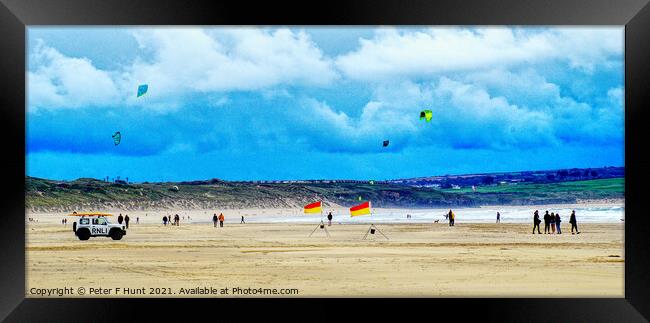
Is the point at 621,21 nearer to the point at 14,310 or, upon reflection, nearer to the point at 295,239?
the point at 14,310

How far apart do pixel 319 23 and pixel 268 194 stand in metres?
81.2

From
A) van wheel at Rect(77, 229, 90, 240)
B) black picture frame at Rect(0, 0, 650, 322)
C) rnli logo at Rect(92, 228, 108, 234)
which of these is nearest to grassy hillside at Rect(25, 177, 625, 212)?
van wheel at Rect(77, 229, 90, 240)

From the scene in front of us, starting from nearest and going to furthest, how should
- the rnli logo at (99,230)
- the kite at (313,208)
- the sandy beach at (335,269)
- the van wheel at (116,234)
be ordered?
1. the sandy beach at (335,269)
2. the kite at (313,208)
3. the van wheel at (116,234)
4. the rnli logo at (99,230)

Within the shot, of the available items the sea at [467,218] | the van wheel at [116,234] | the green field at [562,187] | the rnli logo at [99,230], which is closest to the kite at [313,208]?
the van wheel at [116,234]

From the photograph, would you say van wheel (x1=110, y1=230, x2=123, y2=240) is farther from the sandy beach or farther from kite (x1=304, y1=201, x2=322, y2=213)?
kite (x1=304, y1=201, x2=322, y2=213)

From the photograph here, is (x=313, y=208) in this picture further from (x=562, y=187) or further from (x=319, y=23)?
(x=562, y=187)

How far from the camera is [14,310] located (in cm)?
720

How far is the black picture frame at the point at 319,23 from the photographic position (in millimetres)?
6910

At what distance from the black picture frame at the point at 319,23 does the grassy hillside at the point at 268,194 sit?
60.2m

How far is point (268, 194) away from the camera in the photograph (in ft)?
288

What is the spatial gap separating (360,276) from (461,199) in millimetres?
84182

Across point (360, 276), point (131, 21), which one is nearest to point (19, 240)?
point (131, 21)

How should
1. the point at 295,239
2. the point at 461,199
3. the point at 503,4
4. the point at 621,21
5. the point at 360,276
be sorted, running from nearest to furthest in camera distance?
the point at 503,4 → the point at 621,21 → the point at 360,276 → the point at 295,239 → the point at 461,199

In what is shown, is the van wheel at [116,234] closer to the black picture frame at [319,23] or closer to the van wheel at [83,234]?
the van wheel at [83,234]
